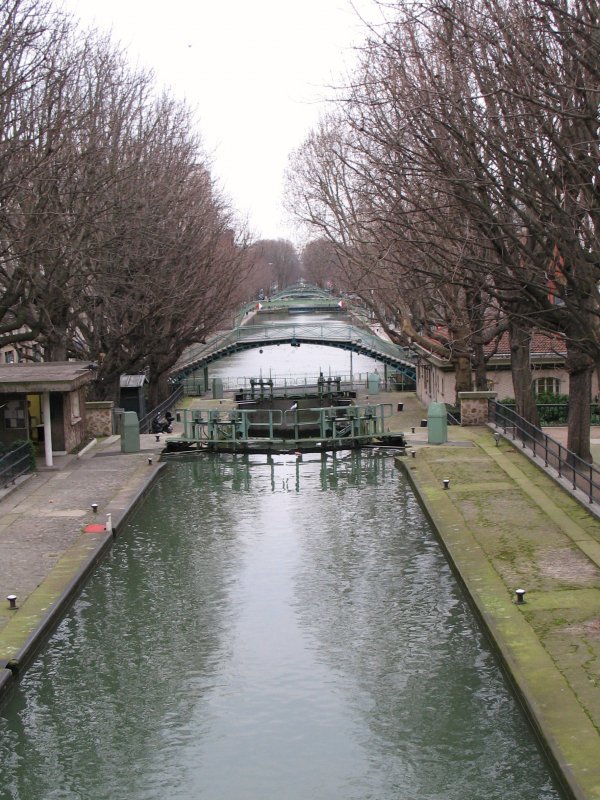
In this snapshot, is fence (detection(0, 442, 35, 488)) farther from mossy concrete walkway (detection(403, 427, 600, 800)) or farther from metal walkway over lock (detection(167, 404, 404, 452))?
mossy concrete walkway (detection(403, 427, 600, 800))

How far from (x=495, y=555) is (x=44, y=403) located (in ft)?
57.4

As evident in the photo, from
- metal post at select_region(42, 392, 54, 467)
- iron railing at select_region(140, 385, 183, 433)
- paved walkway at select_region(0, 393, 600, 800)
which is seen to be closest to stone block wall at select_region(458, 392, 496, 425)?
paved walkway at select_region(0, 393, 600, 800)

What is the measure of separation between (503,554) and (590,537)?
7.02ft

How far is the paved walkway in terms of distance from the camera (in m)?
15.3

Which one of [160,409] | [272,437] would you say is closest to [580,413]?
[272,437]

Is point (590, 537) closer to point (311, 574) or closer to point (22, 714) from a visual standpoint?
point (311, 574)

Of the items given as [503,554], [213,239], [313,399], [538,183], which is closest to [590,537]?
[503,554]

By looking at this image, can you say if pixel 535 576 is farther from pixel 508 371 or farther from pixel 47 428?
pixel 508 371

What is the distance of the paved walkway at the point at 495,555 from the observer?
15.3 meters

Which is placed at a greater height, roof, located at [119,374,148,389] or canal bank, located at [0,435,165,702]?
roof, located at [119,374,148,389]

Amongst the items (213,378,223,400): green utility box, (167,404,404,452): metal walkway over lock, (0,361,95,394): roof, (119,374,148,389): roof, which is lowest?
(167,404,404,452): metal walkway over lock

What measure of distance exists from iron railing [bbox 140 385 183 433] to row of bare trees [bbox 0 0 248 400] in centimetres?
111

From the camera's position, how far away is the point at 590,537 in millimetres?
23625

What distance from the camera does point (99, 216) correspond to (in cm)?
3734
